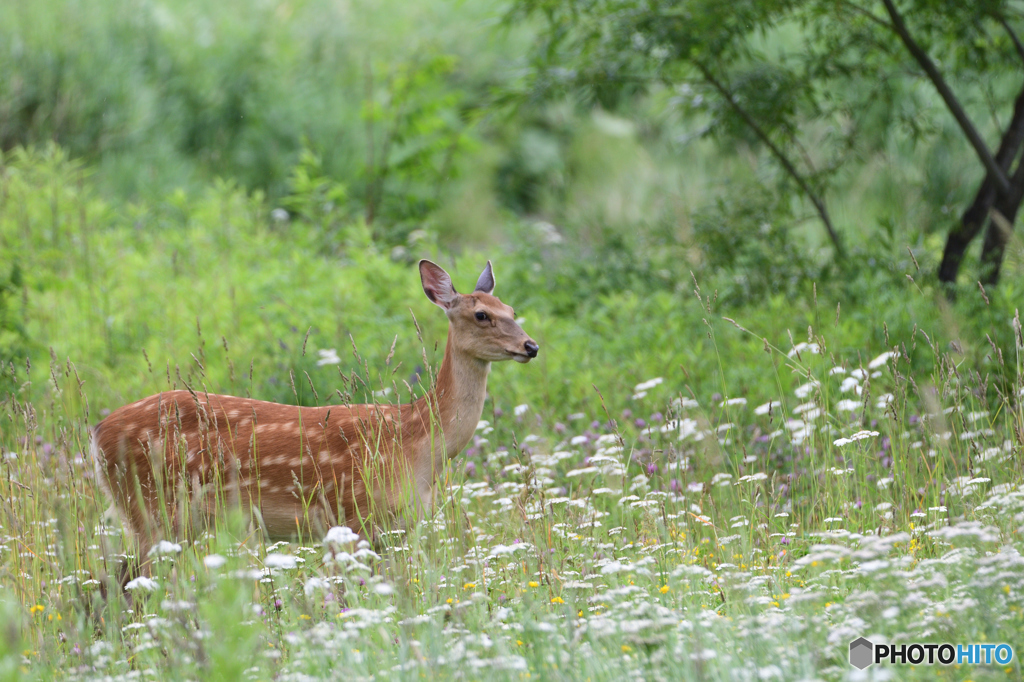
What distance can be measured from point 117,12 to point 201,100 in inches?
67.4

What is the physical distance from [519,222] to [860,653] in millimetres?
6961

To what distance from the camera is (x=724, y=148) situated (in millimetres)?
9195

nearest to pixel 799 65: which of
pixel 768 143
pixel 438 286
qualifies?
pixel 768 143

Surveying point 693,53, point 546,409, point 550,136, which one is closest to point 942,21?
point 693,53

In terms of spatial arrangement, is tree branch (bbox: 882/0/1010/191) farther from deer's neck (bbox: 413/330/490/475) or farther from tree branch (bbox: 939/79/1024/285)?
deer's neck (bbox: 413/330/490/475)

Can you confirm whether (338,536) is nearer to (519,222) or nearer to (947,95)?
(947,95)

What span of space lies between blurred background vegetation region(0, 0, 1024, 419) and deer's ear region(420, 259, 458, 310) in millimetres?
366

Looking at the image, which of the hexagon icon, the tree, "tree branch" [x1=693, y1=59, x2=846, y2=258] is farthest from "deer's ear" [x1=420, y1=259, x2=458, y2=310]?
"tree branch" [x1=693, y1=59, x2=846, y2=258]

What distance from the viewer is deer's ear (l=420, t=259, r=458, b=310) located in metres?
4.26

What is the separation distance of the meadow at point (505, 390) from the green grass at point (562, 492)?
0.02m

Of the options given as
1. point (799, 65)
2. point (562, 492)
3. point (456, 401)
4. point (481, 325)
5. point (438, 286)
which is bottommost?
point (562, 492)

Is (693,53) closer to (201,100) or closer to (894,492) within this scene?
(894,492)

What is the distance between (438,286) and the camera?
4.33m
